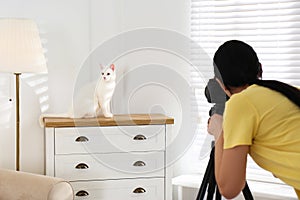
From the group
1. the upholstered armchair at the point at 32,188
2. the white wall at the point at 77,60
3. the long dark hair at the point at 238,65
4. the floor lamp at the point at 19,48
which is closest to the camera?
the long dark hair at the point at 238,65

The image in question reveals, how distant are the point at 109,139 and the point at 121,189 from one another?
0.30 metres

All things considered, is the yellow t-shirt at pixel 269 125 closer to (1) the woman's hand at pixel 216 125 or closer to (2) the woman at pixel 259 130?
(2) the woman at pixel 259 130

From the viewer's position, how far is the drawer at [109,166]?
295 cm

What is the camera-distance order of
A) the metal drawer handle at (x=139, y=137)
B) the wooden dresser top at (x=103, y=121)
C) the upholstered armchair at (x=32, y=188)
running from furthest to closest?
the metal drawer handle at (x=139, y=137), the wooden dresser top at (x=103, y=121), the upholstered armchair at (x=32, y=188)

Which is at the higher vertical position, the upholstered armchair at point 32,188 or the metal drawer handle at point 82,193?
the upholstered armchair at point 32,188

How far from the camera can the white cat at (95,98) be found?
306cm

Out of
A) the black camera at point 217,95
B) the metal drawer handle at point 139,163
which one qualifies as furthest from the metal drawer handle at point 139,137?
the black camera at point 217,95

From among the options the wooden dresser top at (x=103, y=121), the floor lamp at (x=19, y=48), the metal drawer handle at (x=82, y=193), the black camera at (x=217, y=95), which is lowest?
the metal drawer handle at (x=82, y=193)

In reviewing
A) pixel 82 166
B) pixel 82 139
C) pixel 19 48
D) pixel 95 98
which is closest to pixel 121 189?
pixel 82 166

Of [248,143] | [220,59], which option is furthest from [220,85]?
[248,143]

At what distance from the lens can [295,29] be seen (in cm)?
302

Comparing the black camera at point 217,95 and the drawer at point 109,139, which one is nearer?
the black camera at point 217,95

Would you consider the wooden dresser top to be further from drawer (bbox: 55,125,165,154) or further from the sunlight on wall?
the sunlight on wall

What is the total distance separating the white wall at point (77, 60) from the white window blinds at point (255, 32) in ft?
0.37
